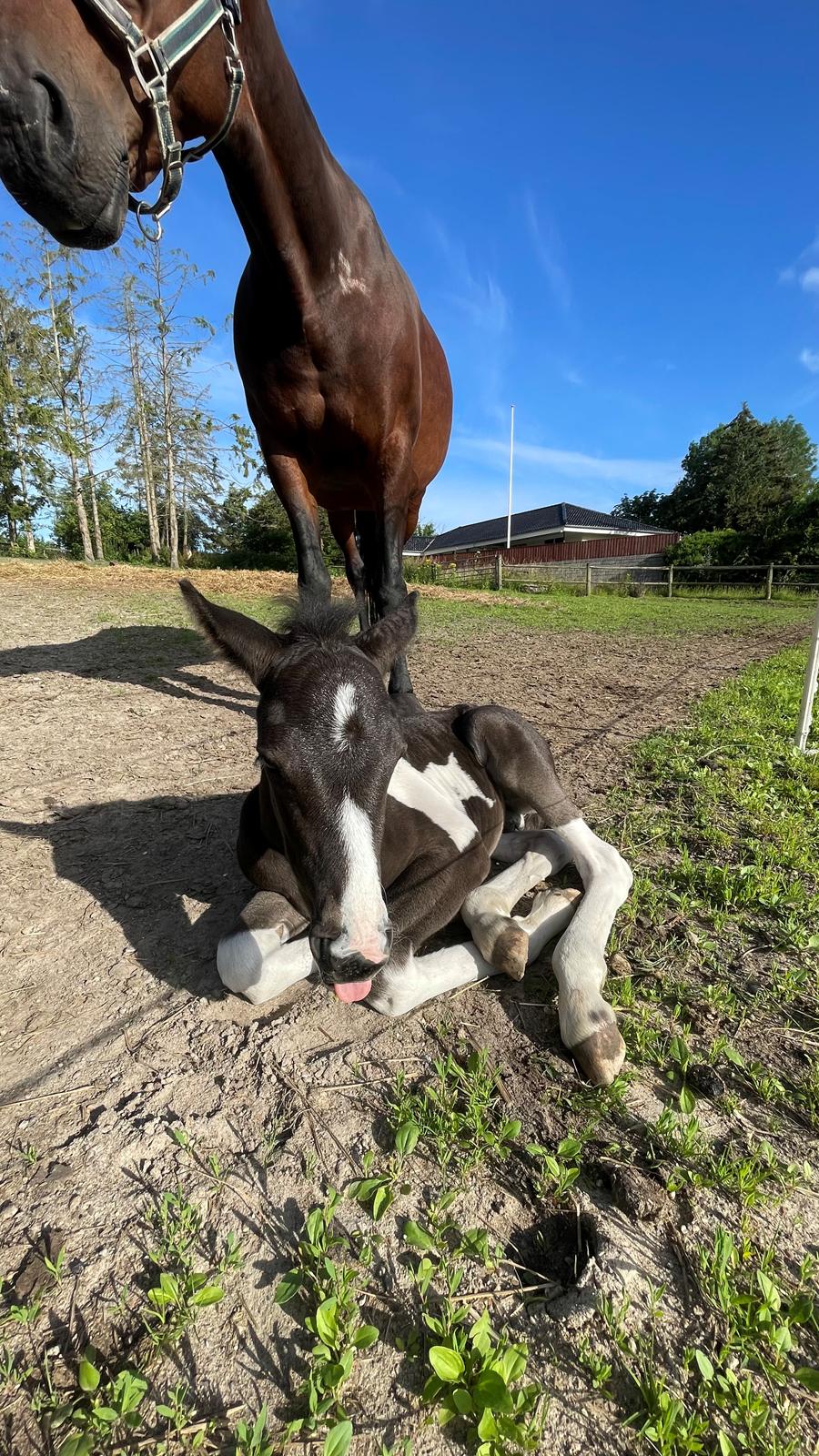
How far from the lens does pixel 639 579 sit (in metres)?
31.1

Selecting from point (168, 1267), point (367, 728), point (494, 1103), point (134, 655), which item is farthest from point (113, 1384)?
point (134, 655)

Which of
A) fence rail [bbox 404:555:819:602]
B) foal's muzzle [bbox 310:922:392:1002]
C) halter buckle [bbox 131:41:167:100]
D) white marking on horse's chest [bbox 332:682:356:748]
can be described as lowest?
foal's muzzle [bbox 310:922:392:1002]

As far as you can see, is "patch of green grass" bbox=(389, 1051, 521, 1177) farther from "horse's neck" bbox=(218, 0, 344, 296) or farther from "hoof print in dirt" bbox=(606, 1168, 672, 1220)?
"horse's neck" bbox=(218, 0, 344, 296)

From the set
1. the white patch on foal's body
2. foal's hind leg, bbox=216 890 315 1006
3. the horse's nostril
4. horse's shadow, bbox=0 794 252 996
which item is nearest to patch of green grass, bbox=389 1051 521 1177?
foal's hind leg, bbox=216 890 315 1006

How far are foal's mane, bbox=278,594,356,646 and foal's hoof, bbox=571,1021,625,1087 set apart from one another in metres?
1.54

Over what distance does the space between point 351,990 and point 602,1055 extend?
0.74 meters

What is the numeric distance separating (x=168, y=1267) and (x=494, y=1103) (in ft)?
2.77

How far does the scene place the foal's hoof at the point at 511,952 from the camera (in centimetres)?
220

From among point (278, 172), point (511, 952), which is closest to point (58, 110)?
point (278, 172)

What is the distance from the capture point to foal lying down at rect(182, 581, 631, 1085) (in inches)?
71.0

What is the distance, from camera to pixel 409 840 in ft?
8.56

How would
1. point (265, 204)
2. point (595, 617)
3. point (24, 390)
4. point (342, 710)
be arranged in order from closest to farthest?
point (342, 710) < point (265, 204) < point (595, 617) < point (24, 390)

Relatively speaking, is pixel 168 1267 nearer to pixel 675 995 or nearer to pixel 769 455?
pixel 675 995

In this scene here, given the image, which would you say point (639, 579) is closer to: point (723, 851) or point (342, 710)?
point (723, 851)
